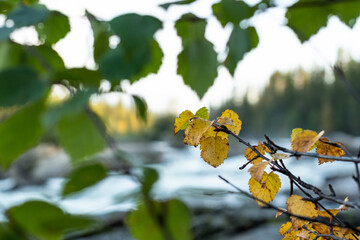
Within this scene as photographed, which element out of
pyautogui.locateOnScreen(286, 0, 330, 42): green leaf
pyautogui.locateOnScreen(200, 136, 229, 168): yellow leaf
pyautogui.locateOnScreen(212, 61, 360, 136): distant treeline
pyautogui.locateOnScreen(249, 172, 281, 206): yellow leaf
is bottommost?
pyautogui.locateOnScreen(212, 61, 360, 136): distant treeline

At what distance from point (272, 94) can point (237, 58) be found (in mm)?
6053

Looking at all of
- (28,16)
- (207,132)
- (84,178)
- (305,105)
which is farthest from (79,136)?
(305,105)

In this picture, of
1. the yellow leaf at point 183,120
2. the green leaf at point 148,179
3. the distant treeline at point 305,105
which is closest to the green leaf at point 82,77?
the green leaf at point 148,179

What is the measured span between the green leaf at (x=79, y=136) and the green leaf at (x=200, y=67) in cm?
15

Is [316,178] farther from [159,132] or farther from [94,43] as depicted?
[94,43]

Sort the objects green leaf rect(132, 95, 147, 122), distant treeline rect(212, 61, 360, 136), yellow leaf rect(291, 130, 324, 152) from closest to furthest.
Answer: yellow leaf rect(291, 130, 324, 152) → green leaf rect(132, 95, 147, 122) → distant treeline rect(212, 61, 360, 136)

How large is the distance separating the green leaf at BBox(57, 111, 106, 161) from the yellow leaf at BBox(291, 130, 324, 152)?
36 centimetres

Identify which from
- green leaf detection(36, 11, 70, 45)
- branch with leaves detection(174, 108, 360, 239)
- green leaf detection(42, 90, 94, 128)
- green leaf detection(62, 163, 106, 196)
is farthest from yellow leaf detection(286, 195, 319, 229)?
green leaf detection(36, 11, 70, 45)

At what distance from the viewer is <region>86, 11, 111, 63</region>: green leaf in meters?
0.47

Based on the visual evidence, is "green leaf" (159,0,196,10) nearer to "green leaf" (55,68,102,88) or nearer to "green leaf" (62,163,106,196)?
"green leaf" (55,68,102,88)

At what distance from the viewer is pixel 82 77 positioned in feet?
1.39

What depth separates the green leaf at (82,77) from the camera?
16.3 inches

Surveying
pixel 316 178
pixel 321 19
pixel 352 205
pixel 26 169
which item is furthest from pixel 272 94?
pixel 352 205

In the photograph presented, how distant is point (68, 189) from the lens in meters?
0.45
